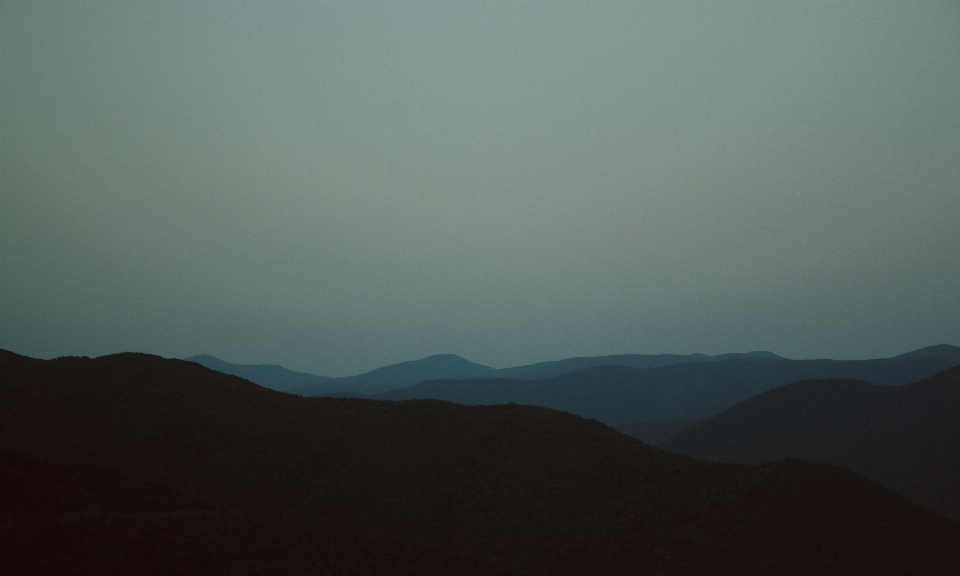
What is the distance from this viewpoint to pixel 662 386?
6147 inches

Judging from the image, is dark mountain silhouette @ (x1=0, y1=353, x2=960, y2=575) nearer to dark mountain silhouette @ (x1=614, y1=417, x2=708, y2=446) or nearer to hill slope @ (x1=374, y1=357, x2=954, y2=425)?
dark mountain silhouette @ (x1=614, y1=417, x2=708, y2=446)

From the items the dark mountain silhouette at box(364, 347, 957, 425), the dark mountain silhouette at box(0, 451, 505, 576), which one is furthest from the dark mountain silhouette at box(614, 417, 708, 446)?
the dark mountain silhouette at box(0, 451, 505, 576)

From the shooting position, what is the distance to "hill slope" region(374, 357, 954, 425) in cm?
14288

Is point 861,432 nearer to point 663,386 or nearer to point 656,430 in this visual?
point 656,430

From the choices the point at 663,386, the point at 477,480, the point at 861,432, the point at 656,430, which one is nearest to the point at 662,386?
the point at 663,386

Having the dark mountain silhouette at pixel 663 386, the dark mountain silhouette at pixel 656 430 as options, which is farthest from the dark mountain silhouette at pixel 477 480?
the dark mountain silhouette at pixel 663 386

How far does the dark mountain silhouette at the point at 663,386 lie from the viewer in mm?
142875

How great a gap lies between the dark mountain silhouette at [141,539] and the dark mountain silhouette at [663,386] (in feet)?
393

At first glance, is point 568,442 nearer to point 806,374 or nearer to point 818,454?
point 818,454

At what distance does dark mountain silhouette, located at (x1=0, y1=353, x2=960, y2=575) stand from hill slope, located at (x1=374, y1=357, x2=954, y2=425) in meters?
101

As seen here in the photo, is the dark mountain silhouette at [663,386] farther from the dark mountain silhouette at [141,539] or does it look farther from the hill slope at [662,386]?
the dark mountain silhouette at [141,539]

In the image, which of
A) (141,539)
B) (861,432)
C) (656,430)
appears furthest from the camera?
(656,430)

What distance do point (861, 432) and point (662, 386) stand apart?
8505 cm

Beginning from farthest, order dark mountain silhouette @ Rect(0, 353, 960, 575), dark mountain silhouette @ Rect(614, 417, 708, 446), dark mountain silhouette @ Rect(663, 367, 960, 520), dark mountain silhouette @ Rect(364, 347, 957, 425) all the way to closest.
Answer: dark mountain silhouette @ Rect(364, 347, 957, 425) → dark mountain silhouette @ Rect(614, 417, 708, 446) → dark mountain silhouette @ Rect(663, 367, 960, 520) → dark mountain silhouette @ Rect(0, 353, 960, 575)
